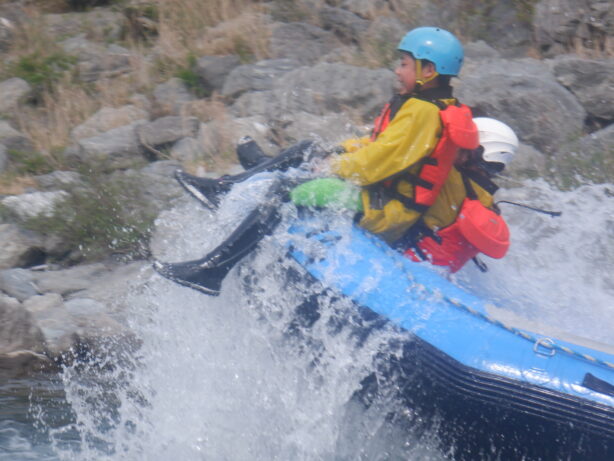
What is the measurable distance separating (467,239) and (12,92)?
5.79 metres

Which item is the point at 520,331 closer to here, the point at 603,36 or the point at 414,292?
the point at 414,292

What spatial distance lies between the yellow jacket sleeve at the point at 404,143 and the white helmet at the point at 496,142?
34cm

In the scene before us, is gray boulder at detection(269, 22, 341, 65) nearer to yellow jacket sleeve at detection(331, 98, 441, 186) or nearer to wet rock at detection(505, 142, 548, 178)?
wet rock at detection(505, 142, 548, 178)

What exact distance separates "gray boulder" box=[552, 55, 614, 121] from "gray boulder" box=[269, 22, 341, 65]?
7.69ft

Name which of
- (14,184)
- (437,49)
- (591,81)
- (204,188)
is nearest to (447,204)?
(437,49)

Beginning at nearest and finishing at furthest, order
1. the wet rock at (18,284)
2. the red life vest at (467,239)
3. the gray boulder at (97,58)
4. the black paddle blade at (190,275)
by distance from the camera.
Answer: the black paddle blade at (190,275) < the red life vest at (467,239) < the wet rock at (18,284) < the gray boulder at (97,58)

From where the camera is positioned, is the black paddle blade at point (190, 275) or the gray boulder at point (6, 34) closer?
the black paddle blade at point (190, 275)

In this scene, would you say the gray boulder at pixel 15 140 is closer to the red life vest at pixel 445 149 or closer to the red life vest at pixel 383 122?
the red life vest at pixel 383 122

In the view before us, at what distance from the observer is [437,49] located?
145 inches

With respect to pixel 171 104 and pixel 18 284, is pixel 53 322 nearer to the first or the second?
pixel 18 284

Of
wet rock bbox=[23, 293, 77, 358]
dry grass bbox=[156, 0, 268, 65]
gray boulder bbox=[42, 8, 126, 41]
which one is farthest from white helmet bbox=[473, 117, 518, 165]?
gray boulder bbox=[42, 8, 126, 41]

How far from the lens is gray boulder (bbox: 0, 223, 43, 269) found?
18.0ft

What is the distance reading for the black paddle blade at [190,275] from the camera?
3.52 meters

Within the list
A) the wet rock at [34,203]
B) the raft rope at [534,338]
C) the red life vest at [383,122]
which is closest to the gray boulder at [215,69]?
the wet rock at [34,203]
